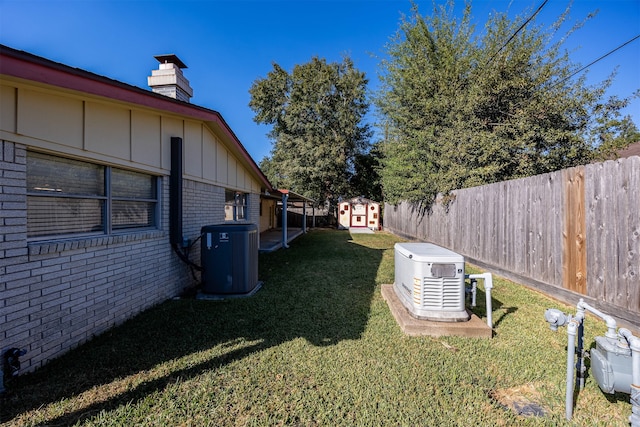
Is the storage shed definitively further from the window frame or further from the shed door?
the window frame

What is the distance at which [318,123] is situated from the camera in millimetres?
26469

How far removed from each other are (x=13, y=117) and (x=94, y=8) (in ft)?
9.63

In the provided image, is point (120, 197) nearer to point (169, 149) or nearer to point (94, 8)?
point (169, 149)

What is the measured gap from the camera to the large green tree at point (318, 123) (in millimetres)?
25716

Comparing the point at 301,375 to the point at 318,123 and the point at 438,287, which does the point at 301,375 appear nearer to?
the point at 438,287

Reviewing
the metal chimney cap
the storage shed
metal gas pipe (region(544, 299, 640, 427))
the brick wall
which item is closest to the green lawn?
the brick wall

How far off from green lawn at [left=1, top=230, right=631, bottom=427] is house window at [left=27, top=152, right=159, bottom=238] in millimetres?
1331

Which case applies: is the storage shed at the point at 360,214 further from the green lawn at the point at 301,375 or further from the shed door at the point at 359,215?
the green lawn at the point at 301,375

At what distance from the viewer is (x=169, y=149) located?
17.0 ft

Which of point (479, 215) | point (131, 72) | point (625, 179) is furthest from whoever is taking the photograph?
point (131, 72)

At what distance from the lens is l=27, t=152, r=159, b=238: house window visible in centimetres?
309

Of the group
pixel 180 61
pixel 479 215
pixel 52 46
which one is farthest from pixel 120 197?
pixel 479 215

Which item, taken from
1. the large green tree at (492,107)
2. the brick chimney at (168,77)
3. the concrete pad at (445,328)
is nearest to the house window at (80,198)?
the brick chimney at (168,77)

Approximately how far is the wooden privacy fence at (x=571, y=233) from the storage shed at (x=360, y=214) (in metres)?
16.2
